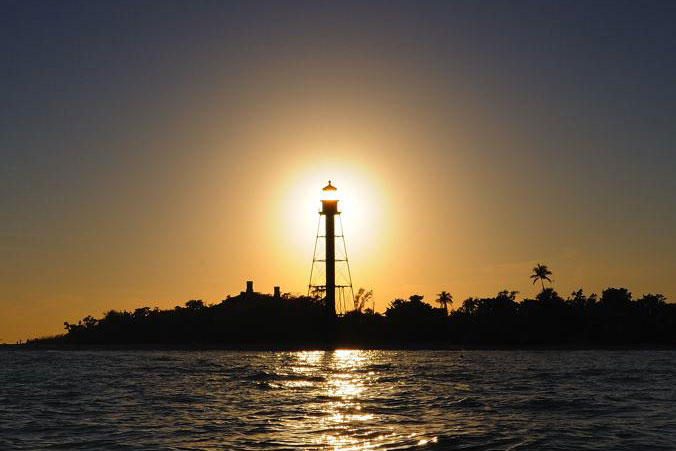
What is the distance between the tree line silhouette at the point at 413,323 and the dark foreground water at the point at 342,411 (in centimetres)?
6855

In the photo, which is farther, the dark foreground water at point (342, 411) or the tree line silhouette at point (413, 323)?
the tree line silhouette at point (413, 323)

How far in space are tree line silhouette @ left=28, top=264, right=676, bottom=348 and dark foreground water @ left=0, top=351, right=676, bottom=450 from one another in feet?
225

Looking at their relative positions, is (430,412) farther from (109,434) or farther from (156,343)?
(156,343)

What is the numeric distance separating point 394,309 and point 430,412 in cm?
10825

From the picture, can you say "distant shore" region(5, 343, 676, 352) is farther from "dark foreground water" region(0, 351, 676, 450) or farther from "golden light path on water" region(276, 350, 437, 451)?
"golden light path on water" region(276, 350, 437, 451)

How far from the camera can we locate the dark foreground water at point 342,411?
96.1 ft

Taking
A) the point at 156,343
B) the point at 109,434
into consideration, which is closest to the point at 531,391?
the point at 109,434

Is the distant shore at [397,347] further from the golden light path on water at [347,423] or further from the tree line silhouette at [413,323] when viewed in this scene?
the golden light path on water at [347,423]

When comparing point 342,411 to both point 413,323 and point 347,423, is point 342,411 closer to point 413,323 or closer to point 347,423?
point 347,423

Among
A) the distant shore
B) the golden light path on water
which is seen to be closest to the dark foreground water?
the golden light path on water

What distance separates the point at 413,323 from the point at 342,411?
4127 inches

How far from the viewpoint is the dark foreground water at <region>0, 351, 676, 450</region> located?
96.1 feet

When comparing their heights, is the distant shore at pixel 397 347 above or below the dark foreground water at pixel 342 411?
above

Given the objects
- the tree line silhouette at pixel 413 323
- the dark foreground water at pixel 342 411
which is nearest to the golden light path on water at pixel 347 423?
the dark foreground water at pixel 342 411
